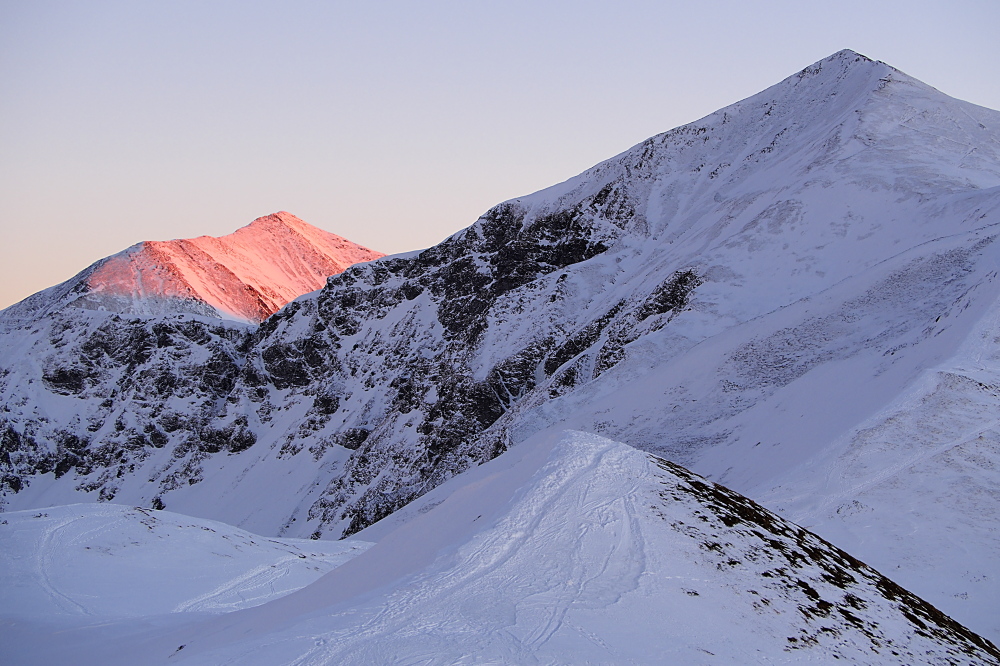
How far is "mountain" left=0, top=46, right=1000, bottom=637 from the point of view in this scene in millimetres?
19656

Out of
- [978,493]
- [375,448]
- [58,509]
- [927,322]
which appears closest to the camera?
[978,493]

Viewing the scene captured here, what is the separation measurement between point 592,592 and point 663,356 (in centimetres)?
3182

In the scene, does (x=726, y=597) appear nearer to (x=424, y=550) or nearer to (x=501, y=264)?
(x=424, y=550)

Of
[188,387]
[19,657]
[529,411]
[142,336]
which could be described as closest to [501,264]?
[529,411]

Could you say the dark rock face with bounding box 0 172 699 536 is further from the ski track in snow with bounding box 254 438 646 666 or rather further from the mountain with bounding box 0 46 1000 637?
the ski track in snow with bounding box 254 438 646 666

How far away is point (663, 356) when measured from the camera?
127 ft

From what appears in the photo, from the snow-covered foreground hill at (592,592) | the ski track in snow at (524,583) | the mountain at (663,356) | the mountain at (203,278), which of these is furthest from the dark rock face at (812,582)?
the mountain at (203,278)

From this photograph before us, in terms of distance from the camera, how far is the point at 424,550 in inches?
345

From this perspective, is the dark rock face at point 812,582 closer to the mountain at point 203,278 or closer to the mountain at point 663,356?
the mountain at point 663,356

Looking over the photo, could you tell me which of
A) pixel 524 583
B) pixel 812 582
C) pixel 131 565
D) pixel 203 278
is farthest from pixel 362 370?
pixel 524 583

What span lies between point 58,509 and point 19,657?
996cm

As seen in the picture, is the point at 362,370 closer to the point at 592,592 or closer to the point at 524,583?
the point at 524,583

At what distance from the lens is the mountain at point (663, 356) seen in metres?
19.7

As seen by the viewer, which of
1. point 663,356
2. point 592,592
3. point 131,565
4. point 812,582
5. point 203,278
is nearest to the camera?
point 592,592
